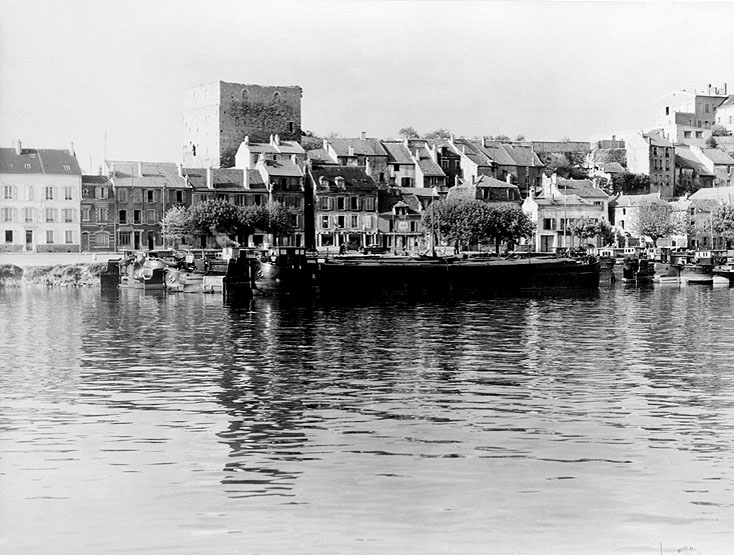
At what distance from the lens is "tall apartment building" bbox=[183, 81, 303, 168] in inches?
3132

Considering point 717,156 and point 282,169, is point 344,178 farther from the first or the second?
point 717,156

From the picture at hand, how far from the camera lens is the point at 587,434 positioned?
13.7 m

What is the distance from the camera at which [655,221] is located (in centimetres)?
7562

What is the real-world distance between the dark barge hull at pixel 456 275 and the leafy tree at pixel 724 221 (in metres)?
23.3

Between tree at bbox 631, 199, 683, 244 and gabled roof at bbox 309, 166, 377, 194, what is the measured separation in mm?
18546

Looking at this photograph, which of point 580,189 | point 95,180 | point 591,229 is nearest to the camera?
point 95,180

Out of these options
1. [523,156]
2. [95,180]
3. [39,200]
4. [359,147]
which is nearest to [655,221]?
[523,156]

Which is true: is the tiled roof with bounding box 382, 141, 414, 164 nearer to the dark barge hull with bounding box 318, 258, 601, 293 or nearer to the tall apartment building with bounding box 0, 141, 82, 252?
the dark barge hull with bounding box 318, 258, 601, 293

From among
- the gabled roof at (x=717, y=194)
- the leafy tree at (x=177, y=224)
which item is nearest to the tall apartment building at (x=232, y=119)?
the leafy tree at (x=177, y=224)

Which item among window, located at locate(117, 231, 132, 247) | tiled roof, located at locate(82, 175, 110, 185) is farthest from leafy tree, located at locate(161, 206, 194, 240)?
tiled roof, located at locate(82, 175, 110, 185)

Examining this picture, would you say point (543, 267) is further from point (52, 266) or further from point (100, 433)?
point (100, 433)

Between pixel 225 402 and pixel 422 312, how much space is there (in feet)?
66.0

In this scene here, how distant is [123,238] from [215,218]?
553cm

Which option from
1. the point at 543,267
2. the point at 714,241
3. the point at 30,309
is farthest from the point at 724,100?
the point at 30,309
